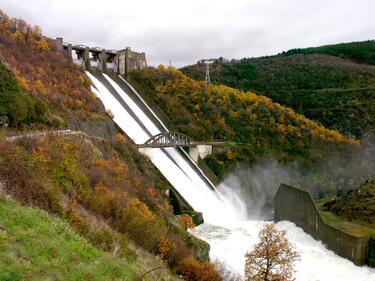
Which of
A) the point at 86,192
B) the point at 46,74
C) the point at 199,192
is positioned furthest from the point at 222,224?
the point at 46,74

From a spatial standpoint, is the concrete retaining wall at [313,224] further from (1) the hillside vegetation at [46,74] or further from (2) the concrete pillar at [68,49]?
(2) the concrete pillar at [68,49]

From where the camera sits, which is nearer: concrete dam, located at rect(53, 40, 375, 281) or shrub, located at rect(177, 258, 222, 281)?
shrub, located at rect(177, 258, 222, 281)

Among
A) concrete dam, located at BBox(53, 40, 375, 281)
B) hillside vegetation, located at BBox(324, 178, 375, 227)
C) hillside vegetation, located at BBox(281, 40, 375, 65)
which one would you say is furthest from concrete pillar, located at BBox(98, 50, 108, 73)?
hillside vegetation, located at BBox(281, 40, 375, 65)

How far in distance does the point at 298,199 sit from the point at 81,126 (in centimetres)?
1828

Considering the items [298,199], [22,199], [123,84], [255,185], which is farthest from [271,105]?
[22,199]

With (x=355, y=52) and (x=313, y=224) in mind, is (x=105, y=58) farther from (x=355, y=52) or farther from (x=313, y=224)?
(x=355, y=52)

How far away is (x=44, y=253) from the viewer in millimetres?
8719

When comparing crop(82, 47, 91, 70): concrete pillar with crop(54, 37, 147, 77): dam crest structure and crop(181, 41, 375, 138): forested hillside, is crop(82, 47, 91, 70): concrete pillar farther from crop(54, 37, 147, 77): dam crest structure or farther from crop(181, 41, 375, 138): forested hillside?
crop(181, 41, 375, 138): forested hillside

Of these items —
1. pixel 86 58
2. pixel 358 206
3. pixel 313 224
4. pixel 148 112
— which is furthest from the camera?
pixel 86 58

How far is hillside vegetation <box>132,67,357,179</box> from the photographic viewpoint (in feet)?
169

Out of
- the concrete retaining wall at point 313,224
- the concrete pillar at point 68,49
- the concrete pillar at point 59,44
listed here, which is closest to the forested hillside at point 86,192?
the concrete retaining wall at point 313,224

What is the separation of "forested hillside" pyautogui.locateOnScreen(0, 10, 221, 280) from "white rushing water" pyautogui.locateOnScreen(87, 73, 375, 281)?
2954mm

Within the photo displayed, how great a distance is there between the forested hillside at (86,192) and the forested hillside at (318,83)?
42.5 metres

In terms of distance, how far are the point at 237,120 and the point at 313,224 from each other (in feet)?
82.1
